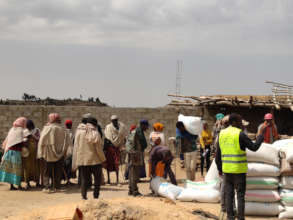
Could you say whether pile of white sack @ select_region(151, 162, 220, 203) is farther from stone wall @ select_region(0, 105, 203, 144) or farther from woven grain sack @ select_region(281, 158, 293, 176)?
stone wall @ select_region(0, 105, 203, 144)

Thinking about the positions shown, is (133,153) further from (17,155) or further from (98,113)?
(98,113)

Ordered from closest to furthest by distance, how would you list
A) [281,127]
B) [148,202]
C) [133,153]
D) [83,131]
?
[148,202] → [83,131] → [133,153] → [281,127]

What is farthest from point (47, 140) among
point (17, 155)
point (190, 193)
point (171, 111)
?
point (171, 111)

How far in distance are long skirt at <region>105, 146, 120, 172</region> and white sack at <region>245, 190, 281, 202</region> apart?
4.36 m

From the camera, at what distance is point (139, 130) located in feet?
29.6

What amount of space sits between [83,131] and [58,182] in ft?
7.28

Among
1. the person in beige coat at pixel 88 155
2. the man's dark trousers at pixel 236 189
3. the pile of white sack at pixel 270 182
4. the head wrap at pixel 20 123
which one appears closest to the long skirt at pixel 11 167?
the head wrap at pixel 20 123

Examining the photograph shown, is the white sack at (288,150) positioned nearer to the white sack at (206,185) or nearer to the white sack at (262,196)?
the white sack at (262,196)

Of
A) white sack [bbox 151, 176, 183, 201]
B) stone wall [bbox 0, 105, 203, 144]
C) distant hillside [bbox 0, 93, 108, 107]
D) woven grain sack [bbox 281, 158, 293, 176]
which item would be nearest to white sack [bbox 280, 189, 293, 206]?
woven grain sack [bbox 281, 158, 293, 176]

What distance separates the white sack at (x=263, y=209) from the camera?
7305 mm

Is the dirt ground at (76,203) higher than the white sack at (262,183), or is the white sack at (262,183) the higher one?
the white sack at (262,183)

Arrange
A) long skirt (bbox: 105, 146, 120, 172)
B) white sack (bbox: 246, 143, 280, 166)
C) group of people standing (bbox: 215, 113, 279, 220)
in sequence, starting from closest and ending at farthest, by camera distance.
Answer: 1. group of people standing (bbox: 215, 113, 279, 220)
2. white sack (bbox: 246, 143, 280, 166)
3. long skirt (bbox: 105, 146, 120, 172)

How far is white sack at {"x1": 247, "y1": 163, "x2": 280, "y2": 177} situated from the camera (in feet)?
24.2

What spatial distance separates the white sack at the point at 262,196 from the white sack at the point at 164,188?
5.09 ft
